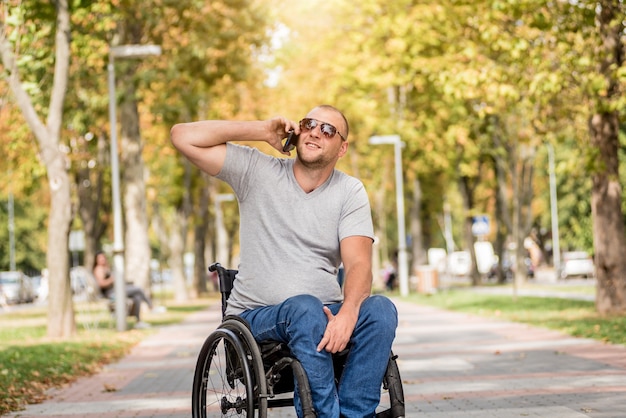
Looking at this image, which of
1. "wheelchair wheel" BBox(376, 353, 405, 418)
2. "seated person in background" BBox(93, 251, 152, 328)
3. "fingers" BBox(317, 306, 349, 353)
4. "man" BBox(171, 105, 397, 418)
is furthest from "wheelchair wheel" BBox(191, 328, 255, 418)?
"seated person in background" BBox(93, 251, 152, 328)

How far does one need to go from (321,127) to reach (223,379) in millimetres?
1374

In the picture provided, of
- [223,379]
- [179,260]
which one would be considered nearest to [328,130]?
[223,379]

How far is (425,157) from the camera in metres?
40.2

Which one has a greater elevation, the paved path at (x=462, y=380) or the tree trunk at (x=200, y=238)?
the tree trunk at (x=200, y=238)

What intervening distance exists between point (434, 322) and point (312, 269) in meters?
15.7

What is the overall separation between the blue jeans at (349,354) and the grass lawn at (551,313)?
28.6 feet

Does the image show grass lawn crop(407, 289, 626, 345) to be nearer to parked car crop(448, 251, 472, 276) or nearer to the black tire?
the black tire

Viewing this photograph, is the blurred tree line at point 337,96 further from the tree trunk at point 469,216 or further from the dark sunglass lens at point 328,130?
the dark sunglass lens at point 328,130

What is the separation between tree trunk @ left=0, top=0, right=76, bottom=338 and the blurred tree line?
0.10ft

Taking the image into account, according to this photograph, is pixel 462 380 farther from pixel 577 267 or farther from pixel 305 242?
pixel 577 267


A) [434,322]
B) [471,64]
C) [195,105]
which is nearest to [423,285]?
[195,105]

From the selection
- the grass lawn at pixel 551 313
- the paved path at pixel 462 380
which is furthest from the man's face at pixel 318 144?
the grass lawn at pixel 551 313

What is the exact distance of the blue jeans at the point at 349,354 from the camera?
5.01 meters

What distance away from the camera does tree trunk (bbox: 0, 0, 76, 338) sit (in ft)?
56.4
